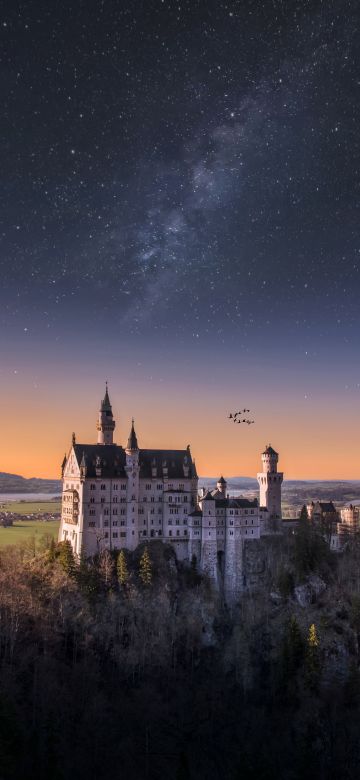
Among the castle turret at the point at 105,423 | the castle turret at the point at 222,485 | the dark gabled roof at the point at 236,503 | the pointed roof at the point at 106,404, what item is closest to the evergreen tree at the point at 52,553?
the castle turret at the point at 105,423

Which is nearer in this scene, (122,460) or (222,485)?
(122,460)

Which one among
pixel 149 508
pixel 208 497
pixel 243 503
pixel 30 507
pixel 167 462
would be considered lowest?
pixel 30 507

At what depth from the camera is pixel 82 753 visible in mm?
71250

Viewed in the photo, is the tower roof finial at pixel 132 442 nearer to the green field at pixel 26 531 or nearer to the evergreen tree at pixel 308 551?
the green field at pixel 26 531

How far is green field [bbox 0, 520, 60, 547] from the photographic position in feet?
387

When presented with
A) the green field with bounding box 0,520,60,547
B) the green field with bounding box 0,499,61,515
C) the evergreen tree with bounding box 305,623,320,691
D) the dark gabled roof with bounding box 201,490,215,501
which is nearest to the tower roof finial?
the dark gabled roof with bounding box 201,490,215,501

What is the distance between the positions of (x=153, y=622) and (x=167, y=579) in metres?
7.67

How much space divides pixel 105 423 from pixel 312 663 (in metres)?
52.2

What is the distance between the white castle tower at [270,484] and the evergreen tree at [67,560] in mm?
38549

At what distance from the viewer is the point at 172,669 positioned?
300 ft

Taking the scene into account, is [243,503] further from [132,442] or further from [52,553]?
[52,553]

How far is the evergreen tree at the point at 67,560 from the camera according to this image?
92125 mm

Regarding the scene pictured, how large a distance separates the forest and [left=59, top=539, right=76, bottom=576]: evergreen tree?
0.22 m

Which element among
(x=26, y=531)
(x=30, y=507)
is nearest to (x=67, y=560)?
(x=26, y=531)
